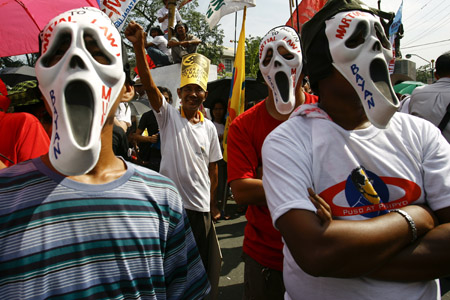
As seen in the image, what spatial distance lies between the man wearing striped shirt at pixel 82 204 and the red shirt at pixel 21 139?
0.76 metres

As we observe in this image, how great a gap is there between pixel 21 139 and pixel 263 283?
169 centimetres

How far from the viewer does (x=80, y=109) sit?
1.02 metres

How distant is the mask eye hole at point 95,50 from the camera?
1.17 metres

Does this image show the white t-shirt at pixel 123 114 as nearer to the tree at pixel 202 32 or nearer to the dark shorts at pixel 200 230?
the dark shorts at pixel 200 230

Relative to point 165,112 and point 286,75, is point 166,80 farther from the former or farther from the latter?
point 286,75

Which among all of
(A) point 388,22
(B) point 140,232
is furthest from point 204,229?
(A) point 388,22

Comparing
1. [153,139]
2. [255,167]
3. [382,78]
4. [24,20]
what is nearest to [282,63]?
[255,167]

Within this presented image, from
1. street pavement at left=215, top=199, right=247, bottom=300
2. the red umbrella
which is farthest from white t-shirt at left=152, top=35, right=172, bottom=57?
the red umbrella

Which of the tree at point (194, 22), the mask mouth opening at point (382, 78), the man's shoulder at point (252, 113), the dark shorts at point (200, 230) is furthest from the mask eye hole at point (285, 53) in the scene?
the tree at point (194, 22)

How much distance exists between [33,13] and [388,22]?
243 cm

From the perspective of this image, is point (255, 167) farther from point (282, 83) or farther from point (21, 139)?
point (21, 139)

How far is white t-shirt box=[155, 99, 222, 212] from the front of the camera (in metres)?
3.22

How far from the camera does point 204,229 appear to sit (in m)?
3.30

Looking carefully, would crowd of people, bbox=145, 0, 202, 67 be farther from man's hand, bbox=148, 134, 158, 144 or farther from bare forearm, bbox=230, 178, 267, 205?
bare forearm, bbox=230, 178, 267, 205
